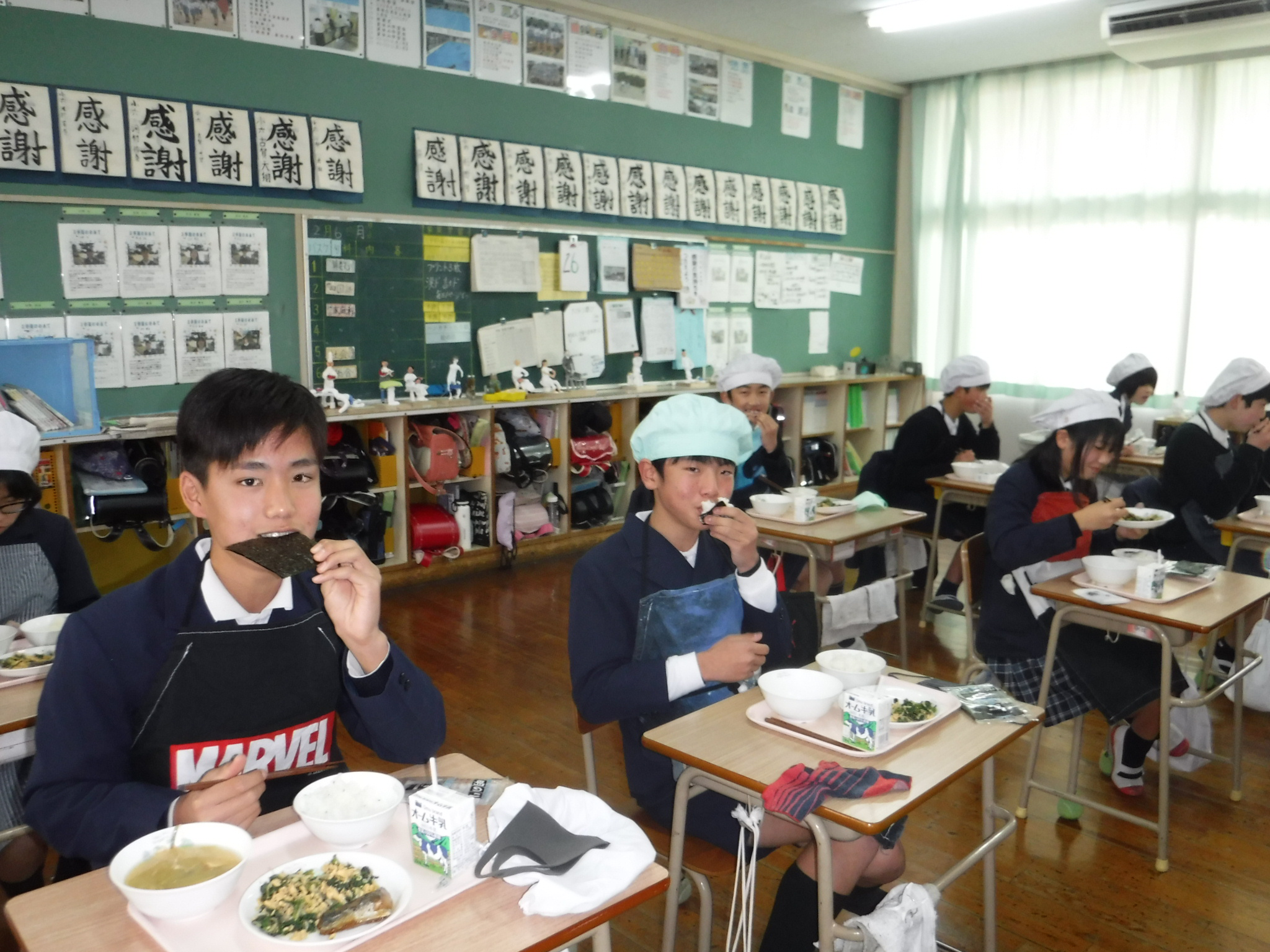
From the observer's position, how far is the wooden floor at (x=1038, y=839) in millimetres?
2334

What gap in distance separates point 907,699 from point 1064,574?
1.37 meters

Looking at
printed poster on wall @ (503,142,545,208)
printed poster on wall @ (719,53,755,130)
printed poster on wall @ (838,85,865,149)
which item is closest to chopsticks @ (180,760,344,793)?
printed poster on wall @ (503,142,545,208)

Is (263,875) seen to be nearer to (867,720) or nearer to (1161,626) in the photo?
(867,720)

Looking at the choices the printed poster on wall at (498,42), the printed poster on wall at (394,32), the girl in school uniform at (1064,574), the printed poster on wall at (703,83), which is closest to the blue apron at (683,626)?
the girl in school uniform at (1064,574)

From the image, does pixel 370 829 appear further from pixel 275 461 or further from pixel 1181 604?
pixel 1181 604

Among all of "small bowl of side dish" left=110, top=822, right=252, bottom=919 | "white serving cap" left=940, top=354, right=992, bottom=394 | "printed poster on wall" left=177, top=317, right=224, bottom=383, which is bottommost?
"small bowl of side dish" left=110, top=822, right=252, bottom=919

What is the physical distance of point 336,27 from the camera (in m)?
4.91

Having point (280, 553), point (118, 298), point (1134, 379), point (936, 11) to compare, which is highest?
point (936, 11)

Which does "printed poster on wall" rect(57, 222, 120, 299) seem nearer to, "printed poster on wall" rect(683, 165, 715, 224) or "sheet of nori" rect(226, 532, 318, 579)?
"sheet of nori" rect(226, 532, 318, 579)

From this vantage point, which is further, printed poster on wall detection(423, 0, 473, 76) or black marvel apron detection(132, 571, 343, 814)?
printed poster on wall detection(423, 0, 473, 76)

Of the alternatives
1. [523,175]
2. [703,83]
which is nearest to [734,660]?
[523,175]

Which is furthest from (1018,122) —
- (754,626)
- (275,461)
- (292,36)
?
(275,461)

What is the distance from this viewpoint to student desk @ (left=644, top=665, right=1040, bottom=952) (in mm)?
1465

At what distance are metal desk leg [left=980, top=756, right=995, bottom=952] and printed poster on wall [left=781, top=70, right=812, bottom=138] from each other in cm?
610
